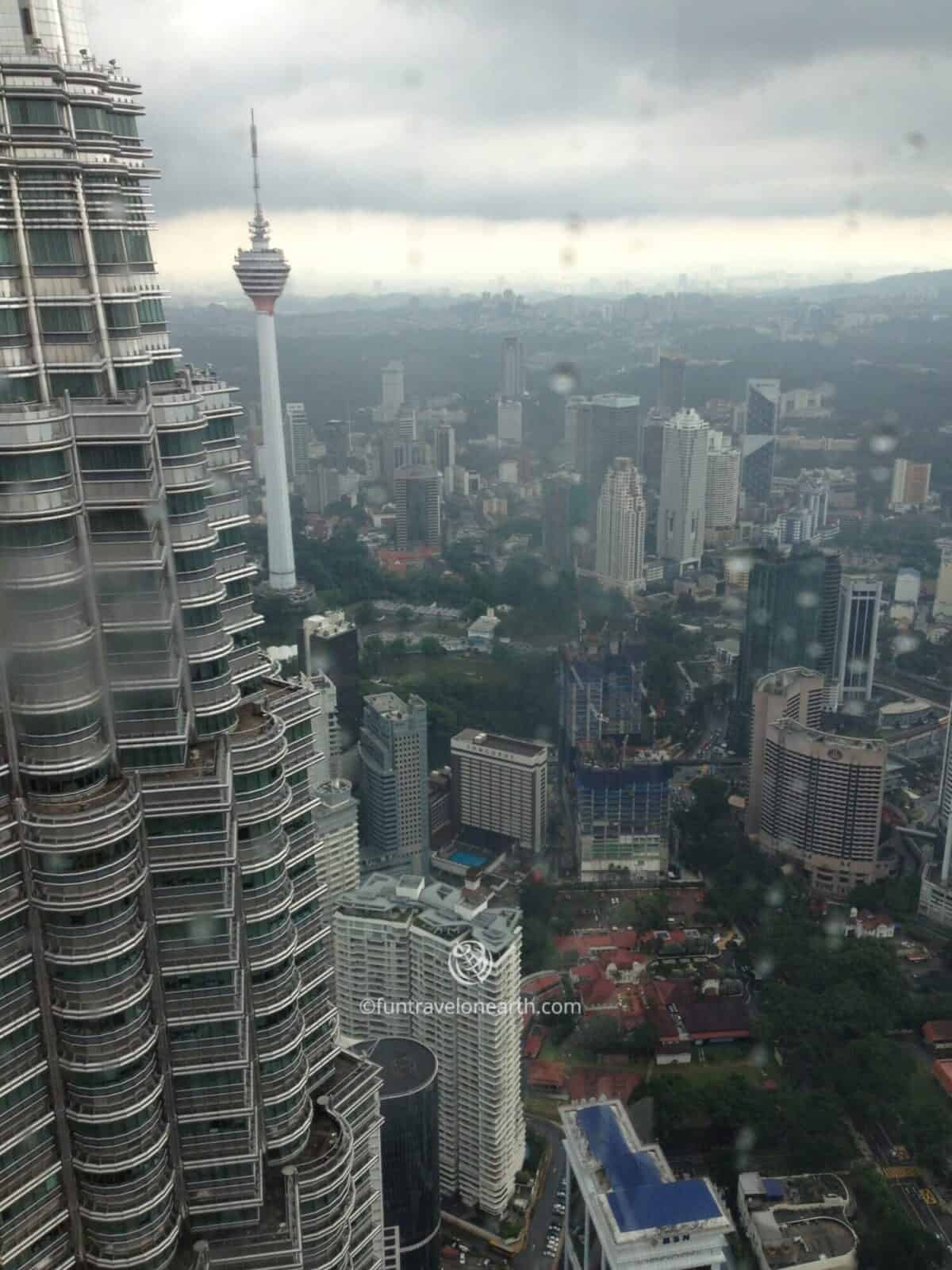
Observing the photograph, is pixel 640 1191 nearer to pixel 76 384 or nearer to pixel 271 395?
pixel 76 384

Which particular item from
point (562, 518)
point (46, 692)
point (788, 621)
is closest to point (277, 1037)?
point (46, 692)

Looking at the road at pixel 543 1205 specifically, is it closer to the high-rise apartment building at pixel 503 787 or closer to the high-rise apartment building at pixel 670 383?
the high-rise apartment building at pixel 503 787

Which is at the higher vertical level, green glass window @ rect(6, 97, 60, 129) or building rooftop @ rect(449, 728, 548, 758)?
green glass window @ rect(6, 97, 60, 129)

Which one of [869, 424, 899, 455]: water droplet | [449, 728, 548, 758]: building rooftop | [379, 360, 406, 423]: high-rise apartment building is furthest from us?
[379, 360, 406, 423]: high-rise apartment building

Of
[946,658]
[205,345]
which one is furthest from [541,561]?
[205,345]

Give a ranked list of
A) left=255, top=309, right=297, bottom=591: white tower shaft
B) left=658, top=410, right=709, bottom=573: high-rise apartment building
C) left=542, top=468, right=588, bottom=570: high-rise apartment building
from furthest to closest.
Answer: left=658, top=410, right=709, bottom=573: high-rise apartment building
left=542, top=468, right=588, bottom=570: high-rise apartment building
left=255, top=309, right=297, bottom=591: white tower shaft

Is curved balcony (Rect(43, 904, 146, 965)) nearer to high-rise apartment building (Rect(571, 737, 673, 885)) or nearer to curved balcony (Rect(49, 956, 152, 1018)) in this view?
curved balcony (Rect(49, 956, 152, 1018))

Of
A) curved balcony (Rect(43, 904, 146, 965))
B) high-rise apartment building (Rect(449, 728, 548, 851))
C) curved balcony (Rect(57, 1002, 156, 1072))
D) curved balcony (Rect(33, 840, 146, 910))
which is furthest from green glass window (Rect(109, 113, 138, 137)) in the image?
high-rise apartment building (Rect(449, 728, 548, 851))
